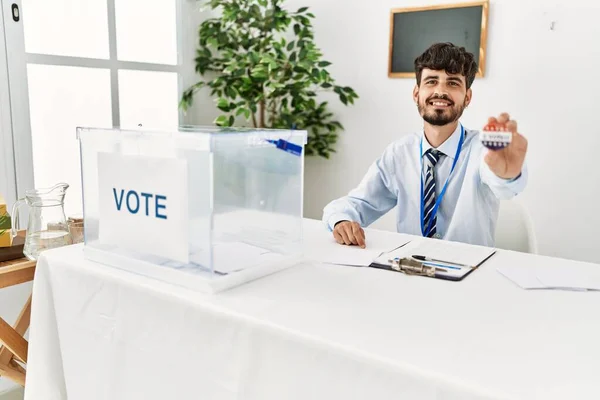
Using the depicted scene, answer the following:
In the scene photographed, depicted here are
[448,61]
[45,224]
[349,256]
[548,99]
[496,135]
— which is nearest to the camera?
[496,135]

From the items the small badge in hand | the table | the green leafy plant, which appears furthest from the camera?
the green leafy plant

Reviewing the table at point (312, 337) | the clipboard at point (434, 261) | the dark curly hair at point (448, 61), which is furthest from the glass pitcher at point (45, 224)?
the dark curly hair at point (448, 61)

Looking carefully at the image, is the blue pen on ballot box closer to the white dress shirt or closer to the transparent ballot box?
the transparent ballot box

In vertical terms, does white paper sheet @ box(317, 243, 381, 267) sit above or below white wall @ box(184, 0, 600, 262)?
below

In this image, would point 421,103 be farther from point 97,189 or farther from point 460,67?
point 97,189

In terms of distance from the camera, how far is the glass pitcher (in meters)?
1.49

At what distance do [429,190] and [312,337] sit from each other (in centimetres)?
113

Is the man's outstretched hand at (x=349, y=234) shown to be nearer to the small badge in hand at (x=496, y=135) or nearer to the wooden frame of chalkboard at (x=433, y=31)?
the small badge in hand at (x=496, y=135)

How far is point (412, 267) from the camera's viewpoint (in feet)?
3.82

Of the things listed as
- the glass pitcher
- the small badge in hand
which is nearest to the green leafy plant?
the glass pitcher

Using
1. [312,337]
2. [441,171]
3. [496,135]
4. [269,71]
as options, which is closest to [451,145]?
[441,171]

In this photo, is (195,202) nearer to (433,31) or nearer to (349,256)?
(349,256)

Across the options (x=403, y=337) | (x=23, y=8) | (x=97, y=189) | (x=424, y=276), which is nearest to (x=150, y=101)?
(x=23, y=8)

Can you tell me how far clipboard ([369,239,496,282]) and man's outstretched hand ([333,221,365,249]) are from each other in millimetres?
106
